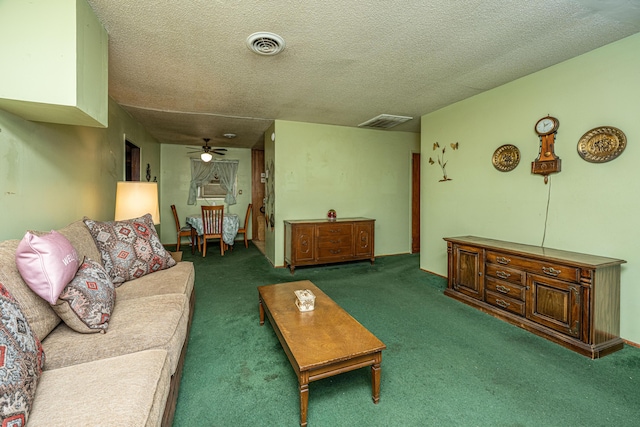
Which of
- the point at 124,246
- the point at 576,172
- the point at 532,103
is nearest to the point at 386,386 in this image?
the point at 124,246

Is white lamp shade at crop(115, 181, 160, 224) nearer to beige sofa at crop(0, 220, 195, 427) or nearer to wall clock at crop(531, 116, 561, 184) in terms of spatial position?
beige sofa at crop(0, 220, 195, 427)

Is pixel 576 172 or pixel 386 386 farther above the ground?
pixel 576 172

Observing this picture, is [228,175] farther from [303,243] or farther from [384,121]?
[384,121]

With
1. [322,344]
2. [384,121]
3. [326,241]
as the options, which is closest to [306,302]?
[322,344]

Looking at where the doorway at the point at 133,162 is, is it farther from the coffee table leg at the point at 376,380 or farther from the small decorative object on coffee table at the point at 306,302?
the coffee table leg at the point at 376,380

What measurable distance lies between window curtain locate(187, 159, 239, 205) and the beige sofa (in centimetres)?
487

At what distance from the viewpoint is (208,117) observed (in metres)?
4.14

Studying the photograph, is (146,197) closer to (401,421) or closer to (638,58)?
(401,421)

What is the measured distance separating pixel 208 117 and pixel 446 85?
129 inches

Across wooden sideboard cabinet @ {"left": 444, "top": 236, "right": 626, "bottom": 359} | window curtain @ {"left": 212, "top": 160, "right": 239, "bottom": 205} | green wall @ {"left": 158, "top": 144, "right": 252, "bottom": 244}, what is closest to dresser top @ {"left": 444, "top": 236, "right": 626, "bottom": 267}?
wooden sideboard cabinet @ {"left": 444, "top": 236, "right": 626, "bottom": 359}

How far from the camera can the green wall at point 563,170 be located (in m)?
2.11

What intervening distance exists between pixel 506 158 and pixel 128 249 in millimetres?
3748

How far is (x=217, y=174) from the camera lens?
6.64 metres

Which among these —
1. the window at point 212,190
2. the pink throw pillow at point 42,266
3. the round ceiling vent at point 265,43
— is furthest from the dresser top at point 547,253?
the window at point 212,190
